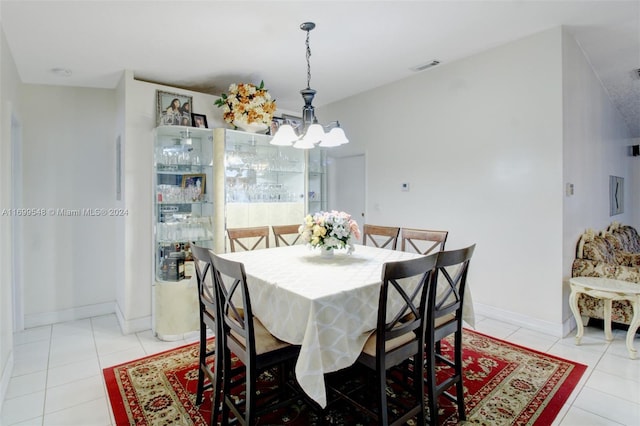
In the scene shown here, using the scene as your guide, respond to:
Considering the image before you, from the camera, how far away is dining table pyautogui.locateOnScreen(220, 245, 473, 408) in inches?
61.8

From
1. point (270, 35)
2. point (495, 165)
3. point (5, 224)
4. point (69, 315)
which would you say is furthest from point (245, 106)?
point (69, 315)

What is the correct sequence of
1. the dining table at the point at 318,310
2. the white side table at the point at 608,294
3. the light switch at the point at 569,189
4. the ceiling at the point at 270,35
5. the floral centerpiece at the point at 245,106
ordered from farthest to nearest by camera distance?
1. the floral centerpiece at the point at 245,106
2. the light switch at the point at 569,189
3. the white side table at the point at 608,294
4. the ceiling at the point at 270,35
5. the dining table at the point at 318,310

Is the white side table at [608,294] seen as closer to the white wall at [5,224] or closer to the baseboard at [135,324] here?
the baseboard at [135,324]

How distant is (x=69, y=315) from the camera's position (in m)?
3.84

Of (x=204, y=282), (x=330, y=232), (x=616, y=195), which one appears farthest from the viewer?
(x=616, y=195)

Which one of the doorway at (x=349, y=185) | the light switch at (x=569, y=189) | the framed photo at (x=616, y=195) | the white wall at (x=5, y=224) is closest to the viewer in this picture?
the white wall at (x=5, y=224)

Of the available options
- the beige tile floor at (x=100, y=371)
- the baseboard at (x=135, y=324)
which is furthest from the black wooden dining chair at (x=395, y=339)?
the baseboard at (x=135, y=324)

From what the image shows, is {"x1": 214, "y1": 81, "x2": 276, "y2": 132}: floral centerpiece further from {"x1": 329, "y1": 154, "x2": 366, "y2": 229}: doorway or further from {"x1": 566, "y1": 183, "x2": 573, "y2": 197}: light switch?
→ {"x1": 566, "y1": 183, "x2": 573, "y2": 197}: light switch

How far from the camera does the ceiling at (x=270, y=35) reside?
251 centimetres

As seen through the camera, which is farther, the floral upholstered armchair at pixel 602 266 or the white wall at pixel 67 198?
the white wall at pixel 67 198

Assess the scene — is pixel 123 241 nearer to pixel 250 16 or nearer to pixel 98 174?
pixel 98 174

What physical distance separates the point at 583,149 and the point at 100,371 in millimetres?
5123

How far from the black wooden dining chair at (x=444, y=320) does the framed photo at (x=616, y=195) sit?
4.48 metres

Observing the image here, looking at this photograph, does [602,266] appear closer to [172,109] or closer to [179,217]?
[179,217]
